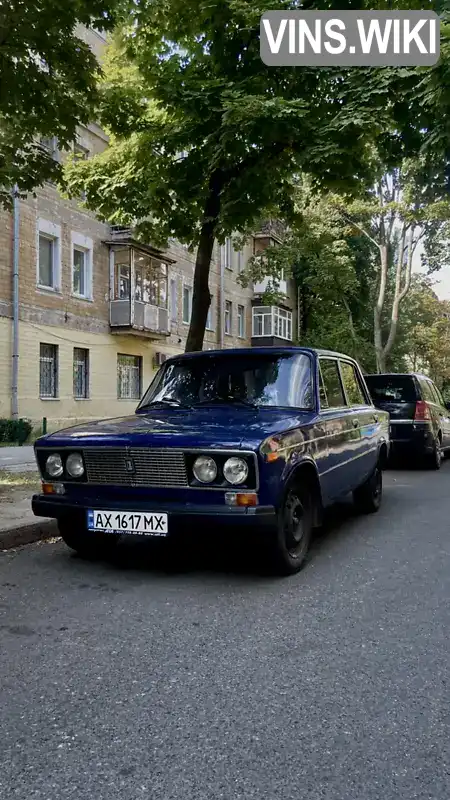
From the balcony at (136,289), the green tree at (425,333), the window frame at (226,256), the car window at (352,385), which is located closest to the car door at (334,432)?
the car window at (352,385)

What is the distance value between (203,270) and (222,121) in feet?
9.10

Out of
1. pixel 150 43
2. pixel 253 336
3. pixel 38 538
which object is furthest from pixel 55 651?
pixel 253 336

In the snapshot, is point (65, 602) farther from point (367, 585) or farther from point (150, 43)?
point (150, 43)

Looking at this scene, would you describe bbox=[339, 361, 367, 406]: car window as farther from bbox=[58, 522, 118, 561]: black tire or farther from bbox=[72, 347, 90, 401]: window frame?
bbox=[72, 347, 90, 401]: window frame

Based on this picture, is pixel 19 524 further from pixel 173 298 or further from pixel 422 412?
pixel 173 298

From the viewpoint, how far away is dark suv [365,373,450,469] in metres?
12.8

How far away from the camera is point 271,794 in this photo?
229 cm

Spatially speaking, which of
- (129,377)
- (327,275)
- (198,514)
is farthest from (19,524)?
(327,275)

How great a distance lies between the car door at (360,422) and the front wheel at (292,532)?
1547 mm

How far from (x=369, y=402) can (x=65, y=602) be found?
4793 mm

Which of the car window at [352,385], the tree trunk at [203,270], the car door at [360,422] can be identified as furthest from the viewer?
the tree trunk at [203,270]

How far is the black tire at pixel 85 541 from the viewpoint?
562 centimetres

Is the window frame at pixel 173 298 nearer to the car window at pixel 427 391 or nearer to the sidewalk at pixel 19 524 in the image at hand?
the car window at pixel 427 391

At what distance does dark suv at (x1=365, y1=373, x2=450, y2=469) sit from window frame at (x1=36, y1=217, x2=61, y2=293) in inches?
481
